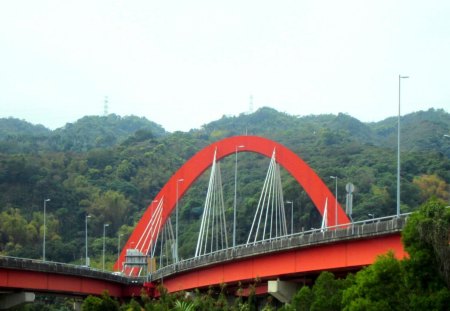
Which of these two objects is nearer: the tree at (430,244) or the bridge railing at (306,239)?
the tree at (430,244)

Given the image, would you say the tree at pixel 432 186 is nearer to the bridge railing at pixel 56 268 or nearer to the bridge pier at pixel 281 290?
the bridge railing at pixel 56 268

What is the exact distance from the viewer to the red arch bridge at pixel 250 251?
162 feet

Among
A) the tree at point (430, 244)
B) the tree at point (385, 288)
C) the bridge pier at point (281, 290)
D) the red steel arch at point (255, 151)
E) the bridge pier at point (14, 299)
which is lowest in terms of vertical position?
the bridge pier at point (14, 299)

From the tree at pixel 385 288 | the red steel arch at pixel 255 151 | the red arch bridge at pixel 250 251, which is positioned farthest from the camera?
the red steel arch at pixel 255 151

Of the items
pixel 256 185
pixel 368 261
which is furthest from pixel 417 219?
pixel 256 185

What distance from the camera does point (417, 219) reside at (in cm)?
3631

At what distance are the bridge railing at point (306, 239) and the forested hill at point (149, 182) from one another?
37.0 metres

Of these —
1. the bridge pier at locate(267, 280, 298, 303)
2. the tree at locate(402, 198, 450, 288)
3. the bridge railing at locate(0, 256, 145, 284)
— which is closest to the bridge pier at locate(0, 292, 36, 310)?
the bridge railing at locate(0, 256, 145, 284)

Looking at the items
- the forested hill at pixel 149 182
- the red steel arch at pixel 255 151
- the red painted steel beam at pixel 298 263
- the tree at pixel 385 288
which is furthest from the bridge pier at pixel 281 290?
the forested hill at pixel 149 182

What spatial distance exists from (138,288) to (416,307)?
4681 centimetres

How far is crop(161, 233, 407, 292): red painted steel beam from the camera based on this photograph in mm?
47062

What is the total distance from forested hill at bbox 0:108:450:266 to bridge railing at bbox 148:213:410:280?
37.0 meters

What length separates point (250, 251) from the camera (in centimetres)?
6006

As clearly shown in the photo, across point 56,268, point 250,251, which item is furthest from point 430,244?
point 56,268
